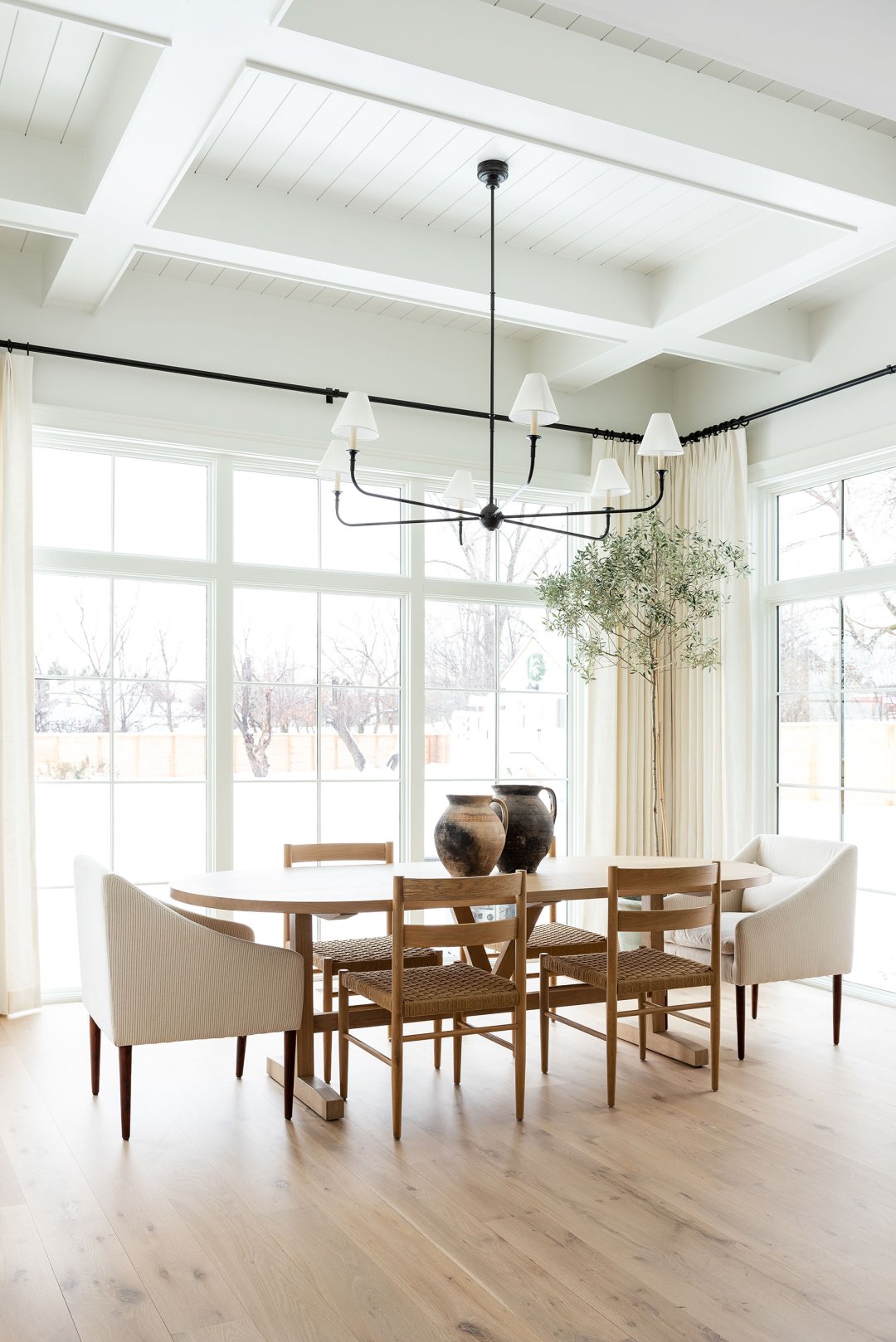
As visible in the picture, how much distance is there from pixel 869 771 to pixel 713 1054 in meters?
2.10

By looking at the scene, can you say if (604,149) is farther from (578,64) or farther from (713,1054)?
(713,1054)

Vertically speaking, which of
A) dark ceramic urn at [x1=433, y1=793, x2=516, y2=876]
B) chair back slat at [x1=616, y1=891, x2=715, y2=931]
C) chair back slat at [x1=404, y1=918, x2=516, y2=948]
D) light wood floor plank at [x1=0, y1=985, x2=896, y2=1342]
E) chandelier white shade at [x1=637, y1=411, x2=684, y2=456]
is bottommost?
light wood floor plank at [x1=0, y1=985, x2=896, y2=1342]

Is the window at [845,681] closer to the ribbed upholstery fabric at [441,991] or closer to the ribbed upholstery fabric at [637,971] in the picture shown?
the ribbed upholstery fabric at [637,971]

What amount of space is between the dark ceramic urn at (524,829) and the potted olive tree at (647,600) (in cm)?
170

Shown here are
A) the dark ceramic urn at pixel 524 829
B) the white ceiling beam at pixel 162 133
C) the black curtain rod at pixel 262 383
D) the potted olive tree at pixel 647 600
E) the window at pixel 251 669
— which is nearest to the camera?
the white ceiling beam at pixel 162 133

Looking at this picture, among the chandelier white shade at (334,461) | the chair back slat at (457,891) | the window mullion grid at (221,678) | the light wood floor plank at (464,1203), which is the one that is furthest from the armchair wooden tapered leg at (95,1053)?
the chandelier white shade at (334,461)

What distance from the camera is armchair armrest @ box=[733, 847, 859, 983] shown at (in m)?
3.97

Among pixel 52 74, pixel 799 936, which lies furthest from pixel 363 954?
pixel 52 74

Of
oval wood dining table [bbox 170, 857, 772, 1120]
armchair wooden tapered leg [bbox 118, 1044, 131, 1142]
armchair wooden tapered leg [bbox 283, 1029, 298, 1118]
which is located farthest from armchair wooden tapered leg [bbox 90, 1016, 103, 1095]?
armchair wooden tapered leg [bbox 283, 1029, 298, 1118]

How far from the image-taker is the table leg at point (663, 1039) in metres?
4.00

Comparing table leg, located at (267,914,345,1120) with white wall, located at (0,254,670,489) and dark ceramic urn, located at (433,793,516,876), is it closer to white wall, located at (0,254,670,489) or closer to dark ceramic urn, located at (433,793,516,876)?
dark ceramic urn, located at (433,793,516,876)

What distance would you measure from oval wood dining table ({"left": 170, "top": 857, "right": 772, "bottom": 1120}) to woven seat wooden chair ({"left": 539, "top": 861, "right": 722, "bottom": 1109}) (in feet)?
0.39

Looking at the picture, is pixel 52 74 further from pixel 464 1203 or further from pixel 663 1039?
pixel 663 1039

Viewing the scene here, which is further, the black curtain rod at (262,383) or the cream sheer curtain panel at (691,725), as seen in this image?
the cream sheer curtain panel at (691,725)
